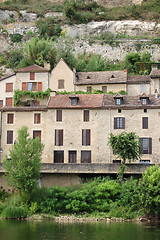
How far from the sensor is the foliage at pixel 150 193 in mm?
35719

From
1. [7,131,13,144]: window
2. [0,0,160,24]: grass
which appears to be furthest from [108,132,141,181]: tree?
[0,0,160,24]: grass

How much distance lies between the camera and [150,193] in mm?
36031

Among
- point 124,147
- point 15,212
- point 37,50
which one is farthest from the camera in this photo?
point 37,50

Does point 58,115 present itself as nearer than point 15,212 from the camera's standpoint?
No

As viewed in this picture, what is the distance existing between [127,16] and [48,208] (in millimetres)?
68527

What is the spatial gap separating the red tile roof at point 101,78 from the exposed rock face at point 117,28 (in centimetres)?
3269

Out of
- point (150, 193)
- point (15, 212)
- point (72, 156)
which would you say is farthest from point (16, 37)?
point (150, 193)

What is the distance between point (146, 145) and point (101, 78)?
17190 mm

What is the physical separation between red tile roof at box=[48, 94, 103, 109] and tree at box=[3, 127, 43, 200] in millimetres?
8256

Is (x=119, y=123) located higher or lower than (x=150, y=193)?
higher

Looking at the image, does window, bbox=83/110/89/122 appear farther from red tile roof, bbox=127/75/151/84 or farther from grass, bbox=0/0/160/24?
grass, bbox=0/0/160/24

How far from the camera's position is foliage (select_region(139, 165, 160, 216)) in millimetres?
35719

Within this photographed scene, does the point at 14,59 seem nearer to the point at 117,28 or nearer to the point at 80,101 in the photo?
the point at 117,28

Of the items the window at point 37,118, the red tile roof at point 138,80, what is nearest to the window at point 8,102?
the window at point 37,118
